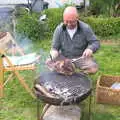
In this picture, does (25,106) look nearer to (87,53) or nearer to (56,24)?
(87,53)

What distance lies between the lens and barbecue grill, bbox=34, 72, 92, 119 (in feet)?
12.9

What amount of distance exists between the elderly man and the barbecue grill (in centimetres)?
49

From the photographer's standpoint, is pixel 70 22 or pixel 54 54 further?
pixel 54 54

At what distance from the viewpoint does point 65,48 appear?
5.06 metres

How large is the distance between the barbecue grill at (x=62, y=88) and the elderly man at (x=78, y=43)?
486 mm

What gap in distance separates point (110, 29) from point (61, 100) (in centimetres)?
451

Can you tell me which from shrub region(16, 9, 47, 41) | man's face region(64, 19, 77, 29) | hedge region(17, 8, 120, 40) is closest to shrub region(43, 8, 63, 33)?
hedge region(17, 8, 120, 40)

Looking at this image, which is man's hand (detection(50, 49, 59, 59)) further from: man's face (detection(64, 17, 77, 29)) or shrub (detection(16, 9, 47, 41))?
shrub (detection(16, 9, 47, 41))

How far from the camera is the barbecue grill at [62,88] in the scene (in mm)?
3945

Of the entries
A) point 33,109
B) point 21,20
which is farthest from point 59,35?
point 21,20

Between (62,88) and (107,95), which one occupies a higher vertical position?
(62,88)

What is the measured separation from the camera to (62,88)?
4238mm

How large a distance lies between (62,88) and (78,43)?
1.00m

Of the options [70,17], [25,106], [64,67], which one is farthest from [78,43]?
[25,106]
